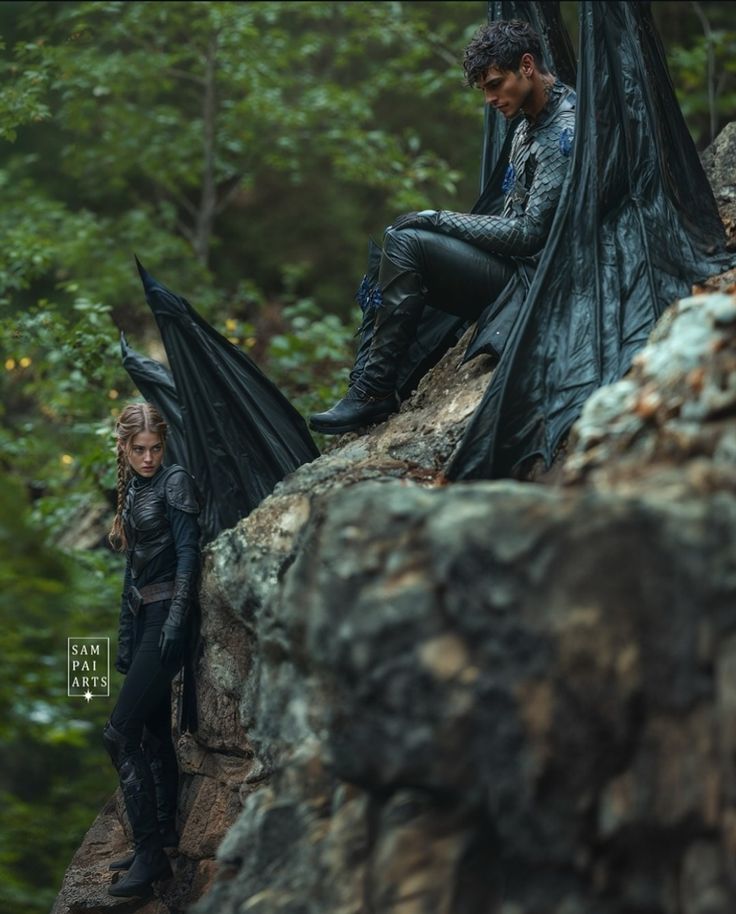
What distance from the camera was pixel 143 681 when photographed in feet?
16.6

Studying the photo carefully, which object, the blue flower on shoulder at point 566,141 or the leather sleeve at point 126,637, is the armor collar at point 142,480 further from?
the blue flower on shoulder at point 566,141

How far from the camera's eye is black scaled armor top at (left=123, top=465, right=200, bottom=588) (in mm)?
5059

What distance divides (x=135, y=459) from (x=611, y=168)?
2065 mm

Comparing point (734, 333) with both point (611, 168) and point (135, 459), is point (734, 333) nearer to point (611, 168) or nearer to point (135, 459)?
point (611, 168)

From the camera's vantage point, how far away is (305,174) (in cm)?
1485

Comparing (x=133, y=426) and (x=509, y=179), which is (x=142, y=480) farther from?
(x=509, y=179)

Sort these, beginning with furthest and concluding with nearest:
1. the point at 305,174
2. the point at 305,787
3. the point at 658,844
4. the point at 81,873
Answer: the point at 305,174, the point at 81,873, the point at 305,787, the point at 658,844

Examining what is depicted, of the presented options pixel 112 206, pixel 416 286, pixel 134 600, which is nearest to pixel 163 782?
pixel 134 600

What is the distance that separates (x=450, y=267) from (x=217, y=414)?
3.74 feet

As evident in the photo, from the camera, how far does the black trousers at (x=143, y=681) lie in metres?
5.07

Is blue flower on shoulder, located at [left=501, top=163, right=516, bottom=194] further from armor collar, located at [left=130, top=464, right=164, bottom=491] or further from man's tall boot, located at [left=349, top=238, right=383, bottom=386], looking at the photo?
armor collar, located at [left=130, top=464, right=164, bottom=491]

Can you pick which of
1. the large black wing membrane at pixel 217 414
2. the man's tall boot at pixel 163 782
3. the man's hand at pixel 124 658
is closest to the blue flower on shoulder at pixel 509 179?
the large black wing membrane at pixel 217 414

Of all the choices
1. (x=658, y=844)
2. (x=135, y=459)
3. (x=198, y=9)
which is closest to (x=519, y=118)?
(x=135, y=459)

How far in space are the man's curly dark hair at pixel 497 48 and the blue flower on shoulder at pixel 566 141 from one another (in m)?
0.30
